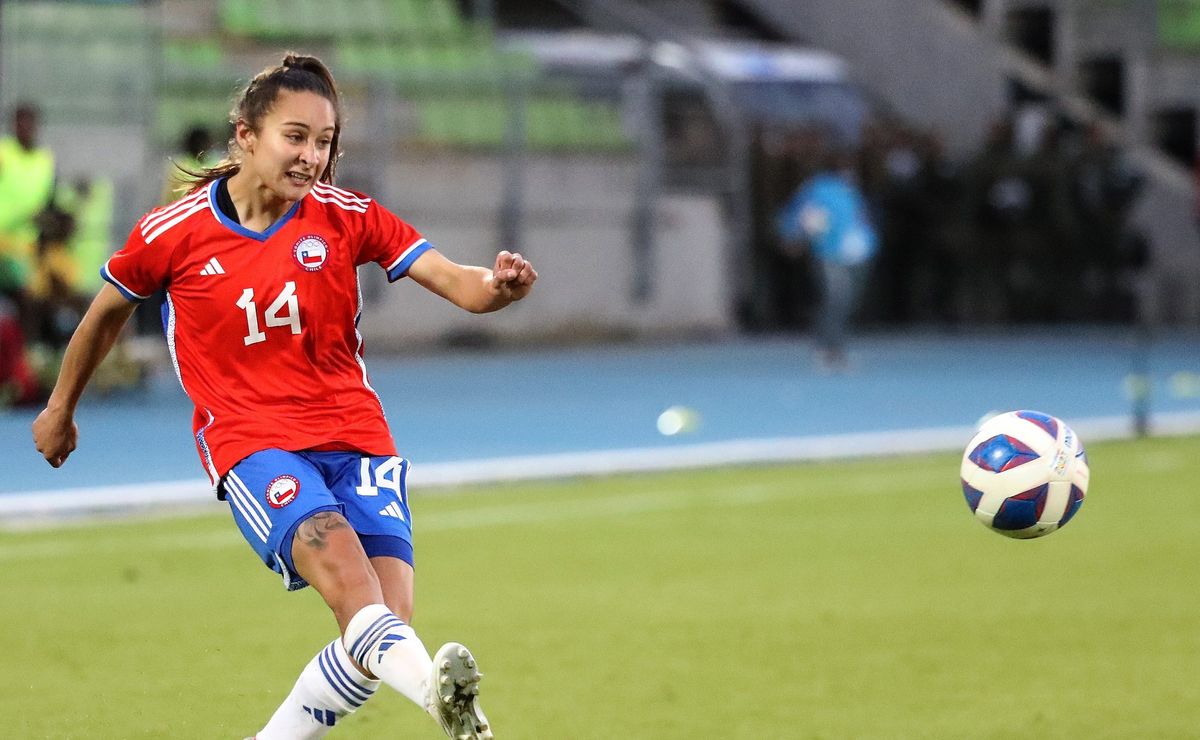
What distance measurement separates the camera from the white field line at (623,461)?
12.1 m

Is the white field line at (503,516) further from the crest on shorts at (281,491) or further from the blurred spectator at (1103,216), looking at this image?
the blurred spectator at (1103,216)

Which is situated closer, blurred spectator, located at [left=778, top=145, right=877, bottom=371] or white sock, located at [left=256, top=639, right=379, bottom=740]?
white sock, located at [left=256, top=639, right=379, bottom=740]

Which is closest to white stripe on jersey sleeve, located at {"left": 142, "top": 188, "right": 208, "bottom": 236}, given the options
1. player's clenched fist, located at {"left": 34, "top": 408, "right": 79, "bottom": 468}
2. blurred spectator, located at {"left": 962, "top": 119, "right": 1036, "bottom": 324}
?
player's clenched fist, located at {"left": 34, "top": 408, "right": 79, "bottom": 468}

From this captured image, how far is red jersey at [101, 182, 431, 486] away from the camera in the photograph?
536 cm

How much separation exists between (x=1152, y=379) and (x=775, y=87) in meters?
11.5

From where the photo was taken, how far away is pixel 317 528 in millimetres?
5152

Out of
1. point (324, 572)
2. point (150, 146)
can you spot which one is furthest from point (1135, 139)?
point (324, 572)

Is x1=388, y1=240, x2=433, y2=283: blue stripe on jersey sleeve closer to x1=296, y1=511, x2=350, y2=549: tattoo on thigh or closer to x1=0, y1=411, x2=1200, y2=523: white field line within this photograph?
x1=296, y1=511, x2=350, y2=549: tattoo on thigh

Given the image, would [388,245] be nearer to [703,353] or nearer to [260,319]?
[260,319]

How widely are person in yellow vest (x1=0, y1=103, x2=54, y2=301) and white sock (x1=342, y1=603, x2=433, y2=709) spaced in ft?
42.2

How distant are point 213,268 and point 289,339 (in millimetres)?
259

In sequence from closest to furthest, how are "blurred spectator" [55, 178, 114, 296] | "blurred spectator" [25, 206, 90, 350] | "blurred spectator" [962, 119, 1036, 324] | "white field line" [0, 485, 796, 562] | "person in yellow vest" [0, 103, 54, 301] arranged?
1. "white field line" [0, 485, 796, 562]
2. "person in yellow vest" [0, 103, 54, 301]
3. "blurred spectator" [25, 206, 90, 350]
4. "blurred spectator" [55, 178, 114, 296]
5. "blurred spectator" [962, 119, 1036, 324]

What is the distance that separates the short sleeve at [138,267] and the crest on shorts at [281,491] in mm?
609

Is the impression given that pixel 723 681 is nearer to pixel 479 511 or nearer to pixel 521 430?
pixel 479 511
